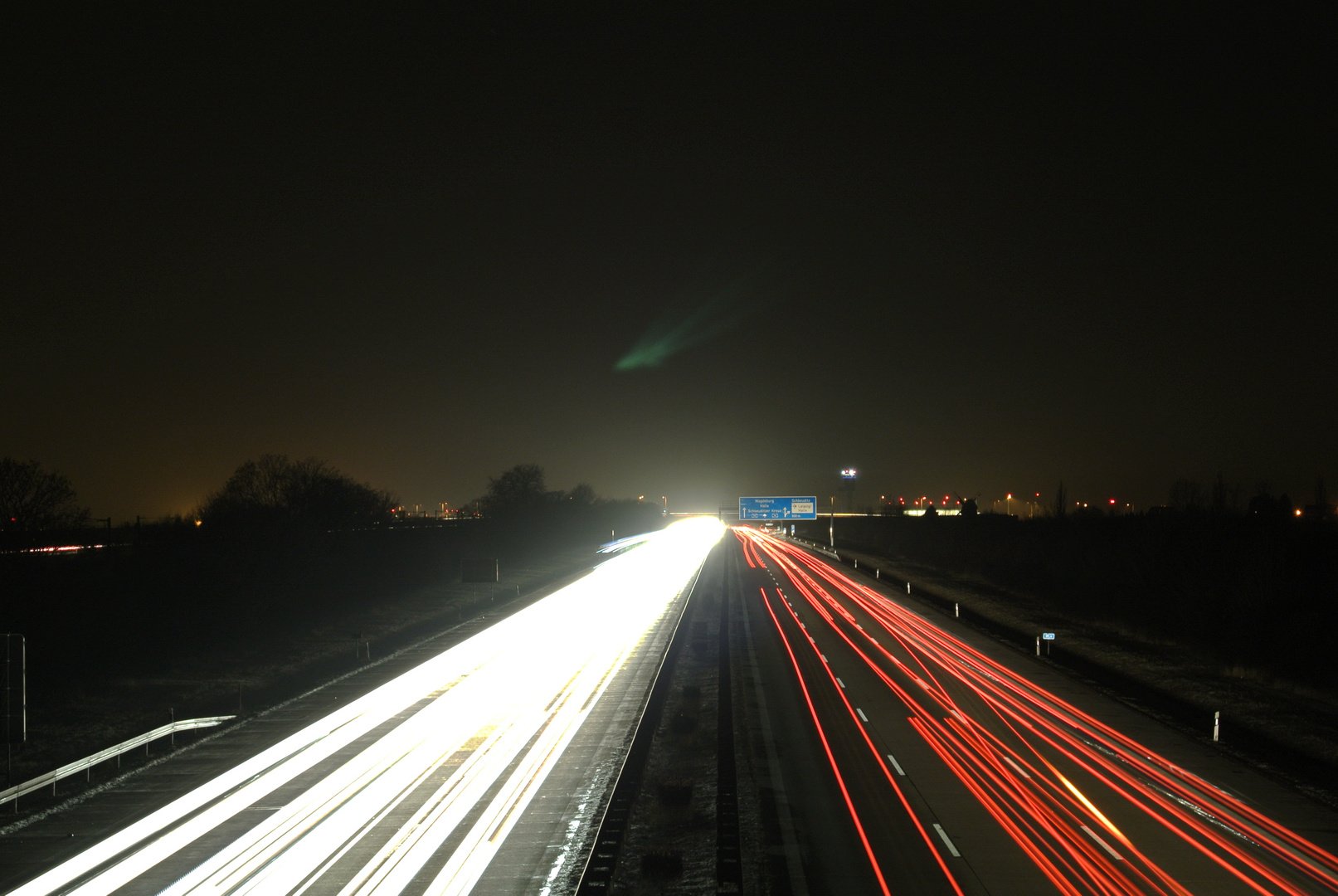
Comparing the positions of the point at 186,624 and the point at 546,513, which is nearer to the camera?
the point at 186,624

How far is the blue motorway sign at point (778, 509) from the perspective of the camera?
238ft

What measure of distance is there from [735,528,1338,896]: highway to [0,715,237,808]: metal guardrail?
11.4 metres

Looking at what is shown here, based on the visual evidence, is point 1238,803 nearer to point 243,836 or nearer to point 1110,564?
point 243,836

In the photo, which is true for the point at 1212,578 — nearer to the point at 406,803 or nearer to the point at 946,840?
the point at 946,840

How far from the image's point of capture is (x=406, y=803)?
1258 centimetres

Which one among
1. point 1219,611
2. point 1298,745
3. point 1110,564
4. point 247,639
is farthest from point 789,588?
point 1298,745

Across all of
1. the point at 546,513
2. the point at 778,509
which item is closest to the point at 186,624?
the point at 778,509

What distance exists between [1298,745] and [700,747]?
37.7 feet

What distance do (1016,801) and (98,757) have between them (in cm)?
1397

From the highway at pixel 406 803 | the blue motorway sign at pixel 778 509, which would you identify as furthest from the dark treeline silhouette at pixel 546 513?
the highway at pixel 406 803

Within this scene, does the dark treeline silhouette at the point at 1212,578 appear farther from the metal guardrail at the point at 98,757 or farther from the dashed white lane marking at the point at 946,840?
the metal guardrail at the point at 98,757

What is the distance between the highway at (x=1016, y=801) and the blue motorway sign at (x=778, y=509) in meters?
48.7

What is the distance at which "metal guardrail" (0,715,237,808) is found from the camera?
41.7 feet

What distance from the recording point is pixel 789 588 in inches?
1839
